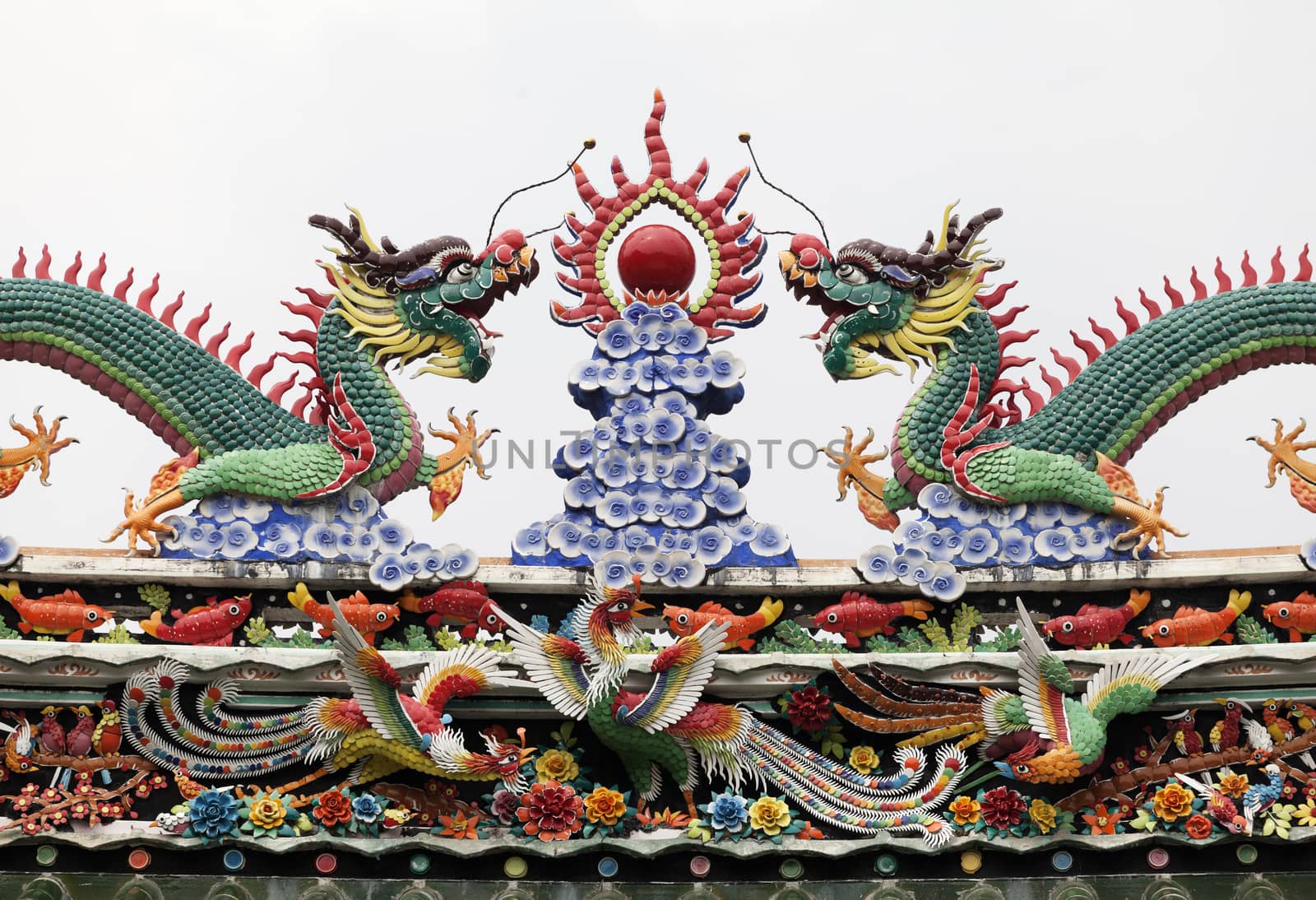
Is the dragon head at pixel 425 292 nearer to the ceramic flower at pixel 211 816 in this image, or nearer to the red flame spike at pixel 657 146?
the red flame spike at pixel 657 146

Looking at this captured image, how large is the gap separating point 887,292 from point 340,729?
162 inches

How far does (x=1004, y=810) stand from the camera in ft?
36.6

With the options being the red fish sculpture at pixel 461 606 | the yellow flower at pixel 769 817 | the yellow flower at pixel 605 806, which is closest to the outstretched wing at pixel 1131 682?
the yellow flower at pixel 769 817

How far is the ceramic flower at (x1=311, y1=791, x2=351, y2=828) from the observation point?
36.4 feet

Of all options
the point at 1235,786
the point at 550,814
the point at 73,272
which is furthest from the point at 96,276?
the point at 1235,786

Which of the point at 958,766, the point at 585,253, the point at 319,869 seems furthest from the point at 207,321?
the point at 958,766

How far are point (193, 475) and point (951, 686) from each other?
440cm

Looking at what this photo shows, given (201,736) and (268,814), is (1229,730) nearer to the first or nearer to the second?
(268,814)

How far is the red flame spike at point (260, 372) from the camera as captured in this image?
1250cm

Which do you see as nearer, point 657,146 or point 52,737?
point 52,737

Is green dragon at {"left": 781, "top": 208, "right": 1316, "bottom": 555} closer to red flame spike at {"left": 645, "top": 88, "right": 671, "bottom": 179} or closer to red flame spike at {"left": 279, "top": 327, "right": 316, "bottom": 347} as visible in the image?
red flame spike at {"left": 645, "top": 88, "right": 671, "bottom": 179}

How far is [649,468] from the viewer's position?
39.1 ft

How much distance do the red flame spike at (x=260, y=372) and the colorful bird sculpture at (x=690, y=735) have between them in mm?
2421

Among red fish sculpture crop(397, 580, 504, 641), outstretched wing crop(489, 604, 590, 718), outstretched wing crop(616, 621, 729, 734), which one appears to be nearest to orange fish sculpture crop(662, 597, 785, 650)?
outstretched wing crop(616, 621, 729, 734)
